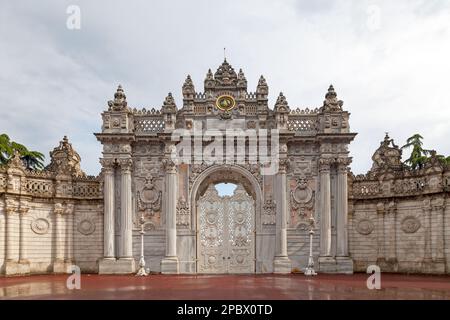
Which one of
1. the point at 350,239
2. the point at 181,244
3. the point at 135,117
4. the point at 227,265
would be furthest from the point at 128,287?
the point at 350,239

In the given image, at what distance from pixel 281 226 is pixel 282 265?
215 centimetres

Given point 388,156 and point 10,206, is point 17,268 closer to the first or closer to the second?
point 10,206

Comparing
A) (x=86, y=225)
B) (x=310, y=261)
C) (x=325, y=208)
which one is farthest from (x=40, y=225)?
(x=325, y=208)

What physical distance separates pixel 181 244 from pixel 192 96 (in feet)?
28.3

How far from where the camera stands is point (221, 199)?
1180 inches

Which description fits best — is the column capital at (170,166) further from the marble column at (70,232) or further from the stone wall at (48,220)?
the marble column at (70,232)

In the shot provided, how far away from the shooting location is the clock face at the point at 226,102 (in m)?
29.5

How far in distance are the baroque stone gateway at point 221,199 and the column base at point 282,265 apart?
0.24 feet

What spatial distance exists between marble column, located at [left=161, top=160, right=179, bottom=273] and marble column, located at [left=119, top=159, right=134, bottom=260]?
6.79 feet

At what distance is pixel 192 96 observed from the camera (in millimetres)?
29500

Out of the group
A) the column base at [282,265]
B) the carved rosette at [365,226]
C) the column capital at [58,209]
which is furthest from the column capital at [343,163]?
the column capital at [58,209]

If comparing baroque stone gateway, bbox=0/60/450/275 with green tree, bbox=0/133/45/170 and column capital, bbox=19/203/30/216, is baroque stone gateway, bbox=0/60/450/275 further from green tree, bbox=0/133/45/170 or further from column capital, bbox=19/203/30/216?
green tree, bbox=0/133/45/170

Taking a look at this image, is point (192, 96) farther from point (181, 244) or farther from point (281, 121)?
point (181, 244)

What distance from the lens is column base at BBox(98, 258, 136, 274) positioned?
27891 mm
